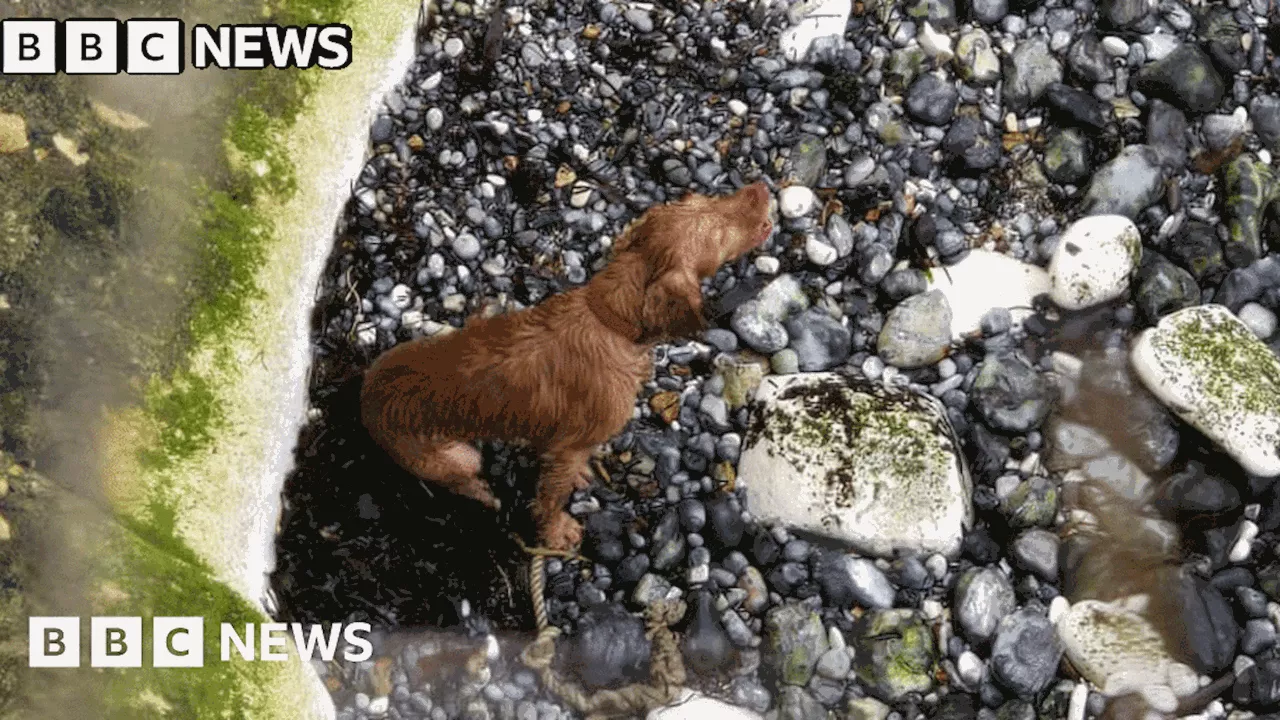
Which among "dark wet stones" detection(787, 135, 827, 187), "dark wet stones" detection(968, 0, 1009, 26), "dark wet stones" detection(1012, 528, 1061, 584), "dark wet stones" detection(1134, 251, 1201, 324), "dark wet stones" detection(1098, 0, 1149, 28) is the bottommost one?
"dark wet stones" detection(1012, 528, 1061, 584)

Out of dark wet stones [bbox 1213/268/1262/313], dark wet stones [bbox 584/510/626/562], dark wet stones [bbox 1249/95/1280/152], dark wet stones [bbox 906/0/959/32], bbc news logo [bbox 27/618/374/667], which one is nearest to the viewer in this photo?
bbc news logo [bbox 27/618/374/667]

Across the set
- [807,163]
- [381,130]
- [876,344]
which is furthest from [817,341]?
[381,130]

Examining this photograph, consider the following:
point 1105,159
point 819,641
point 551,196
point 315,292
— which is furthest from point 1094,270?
point 315,292

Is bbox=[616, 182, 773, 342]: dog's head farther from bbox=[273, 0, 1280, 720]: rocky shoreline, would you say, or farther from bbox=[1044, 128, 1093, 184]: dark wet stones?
bbox=[1044, 128, 1093, 184]: dark wet stones

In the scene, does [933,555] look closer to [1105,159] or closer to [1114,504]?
[1114,504]

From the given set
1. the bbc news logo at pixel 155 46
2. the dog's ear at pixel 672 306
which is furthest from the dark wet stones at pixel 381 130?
the dog's ear at pixel 672 306

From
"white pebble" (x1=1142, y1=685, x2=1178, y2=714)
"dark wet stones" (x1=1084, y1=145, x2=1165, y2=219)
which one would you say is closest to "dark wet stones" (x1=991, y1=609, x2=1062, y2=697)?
"white pebble" (x1=1142, y1=685, x2=1178, y2=714)
